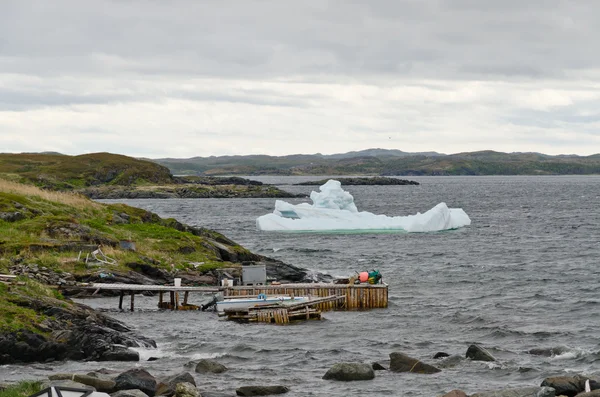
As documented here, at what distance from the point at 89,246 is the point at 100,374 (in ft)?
62.3

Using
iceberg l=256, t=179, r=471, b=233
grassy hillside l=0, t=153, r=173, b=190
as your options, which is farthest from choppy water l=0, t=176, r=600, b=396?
grassy hillside l=0, t=153, r=173, b=190

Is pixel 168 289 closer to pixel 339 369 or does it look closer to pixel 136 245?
pixel 136 245

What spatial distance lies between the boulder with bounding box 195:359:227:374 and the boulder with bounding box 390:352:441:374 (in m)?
4.87

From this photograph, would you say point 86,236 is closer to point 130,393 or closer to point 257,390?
point 257,390

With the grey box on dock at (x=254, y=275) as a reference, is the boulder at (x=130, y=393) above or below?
below

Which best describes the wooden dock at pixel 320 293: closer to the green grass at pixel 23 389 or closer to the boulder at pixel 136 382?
the boulder at pixel 136 382

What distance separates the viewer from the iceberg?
7525 cm

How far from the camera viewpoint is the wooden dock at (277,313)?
31.2 meters

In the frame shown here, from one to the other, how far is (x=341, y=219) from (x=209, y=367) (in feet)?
185

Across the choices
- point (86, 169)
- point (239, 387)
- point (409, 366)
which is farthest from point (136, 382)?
point (86, 169)

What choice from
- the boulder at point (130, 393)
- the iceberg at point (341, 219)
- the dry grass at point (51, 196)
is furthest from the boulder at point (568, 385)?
the iceberg at point (341, 219)

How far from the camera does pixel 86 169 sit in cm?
17688

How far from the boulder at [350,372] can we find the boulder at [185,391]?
4920 mm

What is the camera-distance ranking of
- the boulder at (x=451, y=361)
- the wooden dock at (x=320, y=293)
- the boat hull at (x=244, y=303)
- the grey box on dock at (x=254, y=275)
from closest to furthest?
the boulder at (x=451, y=361) → the boat hull at (x=244, y=303) → the wooden dock at (x=320, y=293) → the grey box on dock at (x=254, y=275)
